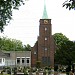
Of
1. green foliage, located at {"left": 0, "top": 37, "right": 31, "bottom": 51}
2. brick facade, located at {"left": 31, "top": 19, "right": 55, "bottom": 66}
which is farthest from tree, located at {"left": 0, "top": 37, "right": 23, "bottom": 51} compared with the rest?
brick facade, located at {"left": 31, "top": 19, "right": 55, "bottom": 66}

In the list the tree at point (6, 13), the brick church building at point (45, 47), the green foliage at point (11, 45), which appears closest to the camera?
the tree at point (6, 13)

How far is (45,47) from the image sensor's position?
93.4 m

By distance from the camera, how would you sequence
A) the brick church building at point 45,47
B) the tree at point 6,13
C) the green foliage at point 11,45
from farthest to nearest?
1. the green foliage at point 11,45
2. the brick church building at point 45,47
3. the tree at point 6,13

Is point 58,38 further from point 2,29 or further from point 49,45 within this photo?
point 2,29

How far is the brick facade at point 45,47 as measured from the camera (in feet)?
306

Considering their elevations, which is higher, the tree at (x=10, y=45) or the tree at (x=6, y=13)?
the tree at (x=10, y=45)

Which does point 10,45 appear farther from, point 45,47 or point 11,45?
point 45,47

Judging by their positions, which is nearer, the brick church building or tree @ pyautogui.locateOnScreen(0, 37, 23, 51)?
the brick church building

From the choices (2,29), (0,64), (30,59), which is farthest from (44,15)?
(2,29)

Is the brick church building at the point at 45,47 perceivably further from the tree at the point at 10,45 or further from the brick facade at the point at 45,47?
the tree at the point at 10,45

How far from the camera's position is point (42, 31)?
306 feet

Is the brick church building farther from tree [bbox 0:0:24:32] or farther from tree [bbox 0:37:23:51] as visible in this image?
tree [bbox 0:0:24:32]

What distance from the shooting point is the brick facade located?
306ft

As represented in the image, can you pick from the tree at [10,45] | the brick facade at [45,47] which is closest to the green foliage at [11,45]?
the tree at [10,45]
